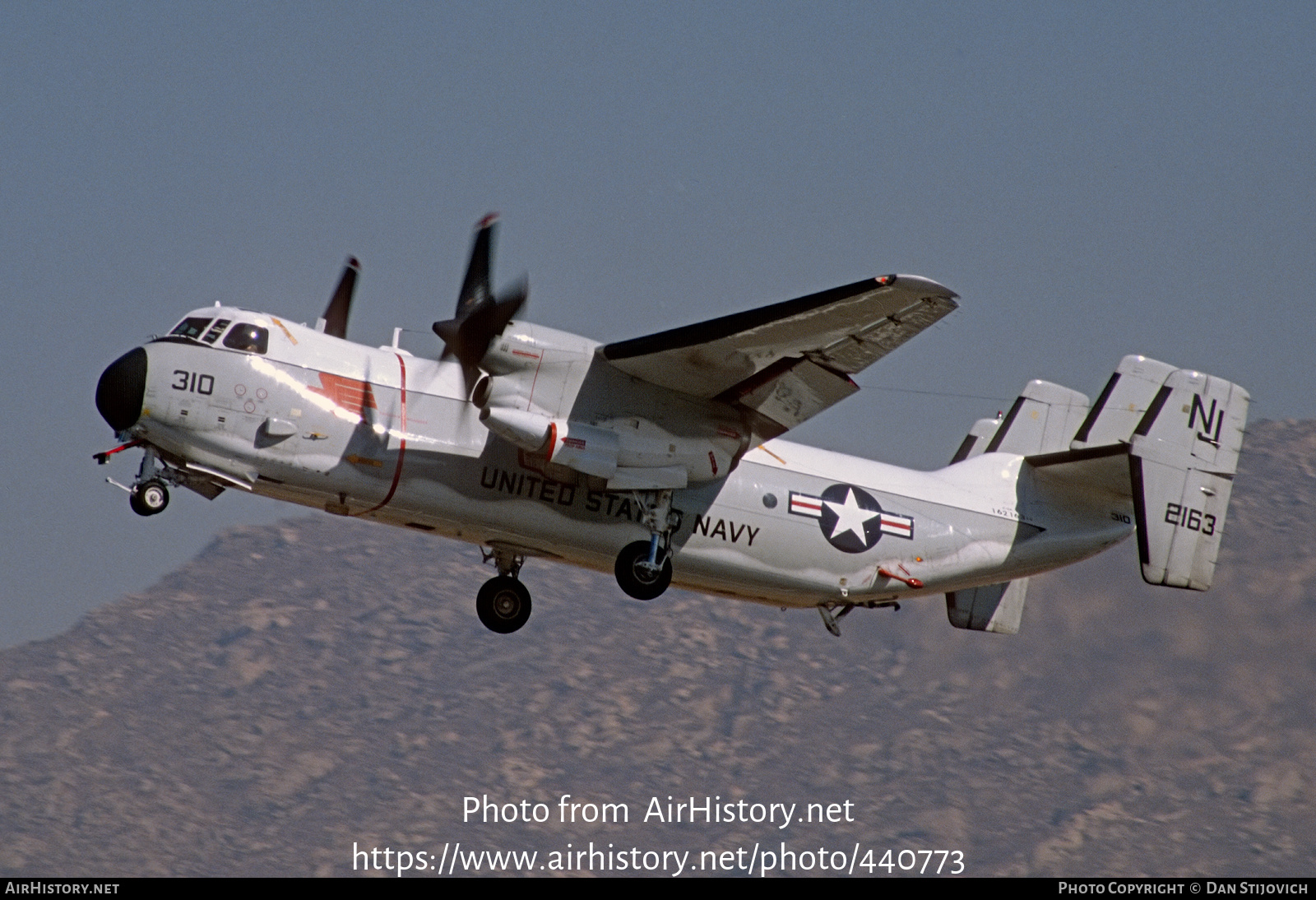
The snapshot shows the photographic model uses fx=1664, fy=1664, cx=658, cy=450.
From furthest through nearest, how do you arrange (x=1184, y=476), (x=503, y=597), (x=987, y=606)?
(x=987, y=606) → (x=503, y=597) → (x=1184, y=476)

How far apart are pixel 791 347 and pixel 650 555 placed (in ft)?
11.4

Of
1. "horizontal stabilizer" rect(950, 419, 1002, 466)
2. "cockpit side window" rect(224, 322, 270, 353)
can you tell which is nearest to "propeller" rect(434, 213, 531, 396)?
"cockpit side window" rect(224, 322, 270, 353)

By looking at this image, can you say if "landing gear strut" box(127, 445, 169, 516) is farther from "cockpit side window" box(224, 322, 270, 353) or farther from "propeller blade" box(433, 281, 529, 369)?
"propeller blade" box(433, 281, 529, 369)

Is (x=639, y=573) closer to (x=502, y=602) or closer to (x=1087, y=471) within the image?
(x=502, y=602)

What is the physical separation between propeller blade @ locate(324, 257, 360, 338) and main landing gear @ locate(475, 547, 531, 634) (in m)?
4.20

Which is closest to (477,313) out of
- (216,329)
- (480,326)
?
(480,326)

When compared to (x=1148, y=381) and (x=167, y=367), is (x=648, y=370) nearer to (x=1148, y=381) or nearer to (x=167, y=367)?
(x=167, y=367)

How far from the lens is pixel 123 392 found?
20812 mm

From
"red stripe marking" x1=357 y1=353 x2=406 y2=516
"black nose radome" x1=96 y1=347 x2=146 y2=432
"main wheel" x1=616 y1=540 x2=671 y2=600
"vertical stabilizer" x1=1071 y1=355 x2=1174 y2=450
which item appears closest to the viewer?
"black nose radome" x1=96 y1=347 x2=146 y2=432

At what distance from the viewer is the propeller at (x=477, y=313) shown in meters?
21.0

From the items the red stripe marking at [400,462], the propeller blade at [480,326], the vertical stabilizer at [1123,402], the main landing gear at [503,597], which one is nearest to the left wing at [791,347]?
→ the propeller blade at [480,326]

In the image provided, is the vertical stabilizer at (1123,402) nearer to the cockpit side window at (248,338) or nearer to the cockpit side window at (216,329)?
the cockpit side window at (248,338)

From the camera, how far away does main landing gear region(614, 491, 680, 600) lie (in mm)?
22391

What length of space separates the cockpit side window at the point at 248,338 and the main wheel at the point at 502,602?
523cm
